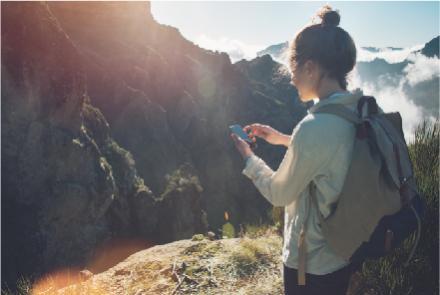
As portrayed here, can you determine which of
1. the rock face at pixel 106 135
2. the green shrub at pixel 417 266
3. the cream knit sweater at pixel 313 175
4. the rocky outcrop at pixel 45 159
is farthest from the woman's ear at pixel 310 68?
the rocky outcrop at pixel 45 159

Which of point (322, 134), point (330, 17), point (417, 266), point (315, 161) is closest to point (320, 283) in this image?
point (315, 161)

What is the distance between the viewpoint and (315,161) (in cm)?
191

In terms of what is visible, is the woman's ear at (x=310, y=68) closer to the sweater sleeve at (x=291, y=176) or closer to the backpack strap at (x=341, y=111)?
the backpack strap at (x=341, y=111)

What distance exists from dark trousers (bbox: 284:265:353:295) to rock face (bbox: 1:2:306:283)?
2442 cm

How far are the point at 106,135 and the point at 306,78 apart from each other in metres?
48.4

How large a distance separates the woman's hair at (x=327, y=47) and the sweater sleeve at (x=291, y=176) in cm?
38

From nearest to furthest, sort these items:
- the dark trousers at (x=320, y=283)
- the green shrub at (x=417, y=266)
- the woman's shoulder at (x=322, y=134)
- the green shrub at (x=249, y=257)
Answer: the woman's shoulder at (x=322, y=134) < the dark trousers at (x=320, y=283) < the green shrub at (x=417, y=266) < the green shrub at (x=249, y=257)

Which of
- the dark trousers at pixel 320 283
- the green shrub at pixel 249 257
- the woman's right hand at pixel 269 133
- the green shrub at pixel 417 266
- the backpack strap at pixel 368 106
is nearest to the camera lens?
the backpack strap at pixel 368 106

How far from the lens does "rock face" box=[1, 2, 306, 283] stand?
31.3 meters

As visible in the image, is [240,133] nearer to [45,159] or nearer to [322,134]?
[322,134]

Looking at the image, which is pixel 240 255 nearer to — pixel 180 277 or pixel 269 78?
pixel 180 277

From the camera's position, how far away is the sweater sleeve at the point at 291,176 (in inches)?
74.9

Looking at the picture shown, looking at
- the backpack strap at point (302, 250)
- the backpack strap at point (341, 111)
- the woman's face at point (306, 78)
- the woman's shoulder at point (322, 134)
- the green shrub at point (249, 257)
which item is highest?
the woman's face at point (306, 78)

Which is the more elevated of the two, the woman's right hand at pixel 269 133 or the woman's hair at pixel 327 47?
the woman's hair at pixel 327 47
